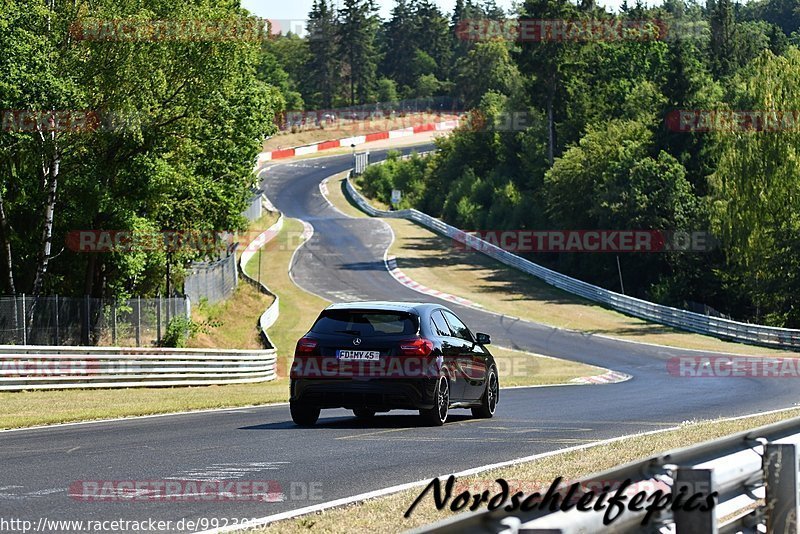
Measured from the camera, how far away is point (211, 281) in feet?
166

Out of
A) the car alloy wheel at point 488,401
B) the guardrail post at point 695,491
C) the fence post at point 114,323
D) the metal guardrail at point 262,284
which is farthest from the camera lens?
the metal guardrail at point 262,284

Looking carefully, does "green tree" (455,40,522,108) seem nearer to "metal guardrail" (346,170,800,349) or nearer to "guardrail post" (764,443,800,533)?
"metal guardrail" (346,170,800,349)

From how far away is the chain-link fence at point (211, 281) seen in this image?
155 feet

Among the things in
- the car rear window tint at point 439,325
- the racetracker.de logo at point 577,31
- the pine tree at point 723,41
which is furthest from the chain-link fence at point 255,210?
the car rear window tint at point 439,325

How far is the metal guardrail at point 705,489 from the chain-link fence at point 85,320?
23599 millimetres

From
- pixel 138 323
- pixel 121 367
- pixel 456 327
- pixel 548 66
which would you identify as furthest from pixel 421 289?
pixel 456 327

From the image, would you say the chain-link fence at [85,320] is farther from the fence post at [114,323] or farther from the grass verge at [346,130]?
the grass verge at [346,130]

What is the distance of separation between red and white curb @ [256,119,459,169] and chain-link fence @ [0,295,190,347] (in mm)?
91916

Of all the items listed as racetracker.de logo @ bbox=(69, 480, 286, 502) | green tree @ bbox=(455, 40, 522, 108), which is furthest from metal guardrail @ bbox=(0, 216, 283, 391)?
green tree @ bbox=(455, 40, 522, 108)

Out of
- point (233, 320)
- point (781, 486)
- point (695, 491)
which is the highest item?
point (695, 491)

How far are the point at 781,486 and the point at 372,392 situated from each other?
8034mm

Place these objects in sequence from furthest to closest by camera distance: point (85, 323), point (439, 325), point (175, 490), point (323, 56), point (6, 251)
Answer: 1. point (323, 56)
2. point (6, 251)
3. point (85, 323)
4. point (439, 325)
5. point (175, 490)

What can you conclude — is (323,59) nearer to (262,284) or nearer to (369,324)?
(262,284)

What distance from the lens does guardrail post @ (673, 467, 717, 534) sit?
229 inches
